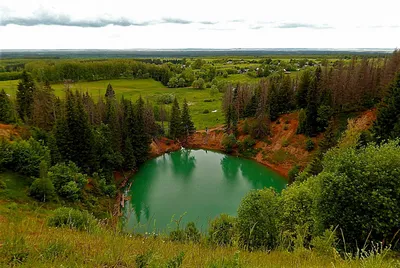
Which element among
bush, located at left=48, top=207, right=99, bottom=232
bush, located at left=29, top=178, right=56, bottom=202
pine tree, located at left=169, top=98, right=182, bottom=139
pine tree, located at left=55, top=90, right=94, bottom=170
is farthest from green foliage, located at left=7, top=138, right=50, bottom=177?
pine tree, located at left=169, top=98, right=182, bottom=139

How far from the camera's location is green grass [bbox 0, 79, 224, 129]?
232 ft

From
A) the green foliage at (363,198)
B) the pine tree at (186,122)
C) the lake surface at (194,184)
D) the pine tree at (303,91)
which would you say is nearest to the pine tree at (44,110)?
the lake surface at (194,184)

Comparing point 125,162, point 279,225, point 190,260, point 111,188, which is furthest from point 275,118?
point 190,260

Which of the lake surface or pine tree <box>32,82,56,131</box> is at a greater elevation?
pine tree <box>32,82,56,131</box>

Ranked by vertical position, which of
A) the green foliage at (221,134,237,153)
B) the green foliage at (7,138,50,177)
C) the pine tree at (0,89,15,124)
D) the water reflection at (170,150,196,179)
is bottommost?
the water reflection at (170,150,196,179)

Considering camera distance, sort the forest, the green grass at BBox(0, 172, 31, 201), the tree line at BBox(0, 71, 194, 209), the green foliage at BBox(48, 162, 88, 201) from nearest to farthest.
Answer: the forest → the green grass at BBox(0, 172, 31, 201) → the green foliage at BBox(48, 162, 88, 201) → the tree line at BBox(0, 71, 194, 209)

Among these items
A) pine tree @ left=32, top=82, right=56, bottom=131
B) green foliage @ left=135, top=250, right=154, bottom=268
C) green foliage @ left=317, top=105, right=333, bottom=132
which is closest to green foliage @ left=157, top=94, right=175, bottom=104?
pine tree @ left=32, top=82, right=56, bottom=131

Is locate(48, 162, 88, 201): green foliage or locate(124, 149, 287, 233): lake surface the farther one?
locate(124, 149, 287, 233): lake surface

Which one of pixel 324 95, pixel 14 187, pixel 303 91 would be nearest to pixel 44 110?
pixel 14 187

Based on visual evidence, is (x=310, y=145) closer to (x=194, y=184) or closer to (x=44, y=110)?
(x=194, y=184)

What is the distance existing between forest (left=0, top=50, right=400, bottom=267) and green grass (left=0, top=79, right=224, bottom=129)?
19.9ft

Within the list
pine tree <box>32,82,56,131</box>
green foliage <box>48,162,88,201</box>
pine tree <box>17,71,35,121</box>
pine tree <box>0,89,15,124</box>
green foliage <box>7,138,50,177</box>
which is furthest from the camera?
pine tree <box>17,71,35,121</box>

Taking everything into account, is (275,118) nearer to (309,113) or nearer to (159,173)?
(309,113)

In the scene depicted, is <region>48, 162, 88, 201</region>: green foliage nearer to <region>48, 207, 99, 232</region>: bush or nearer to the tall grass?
<region>48, 207, 99, 232</region>: bush
